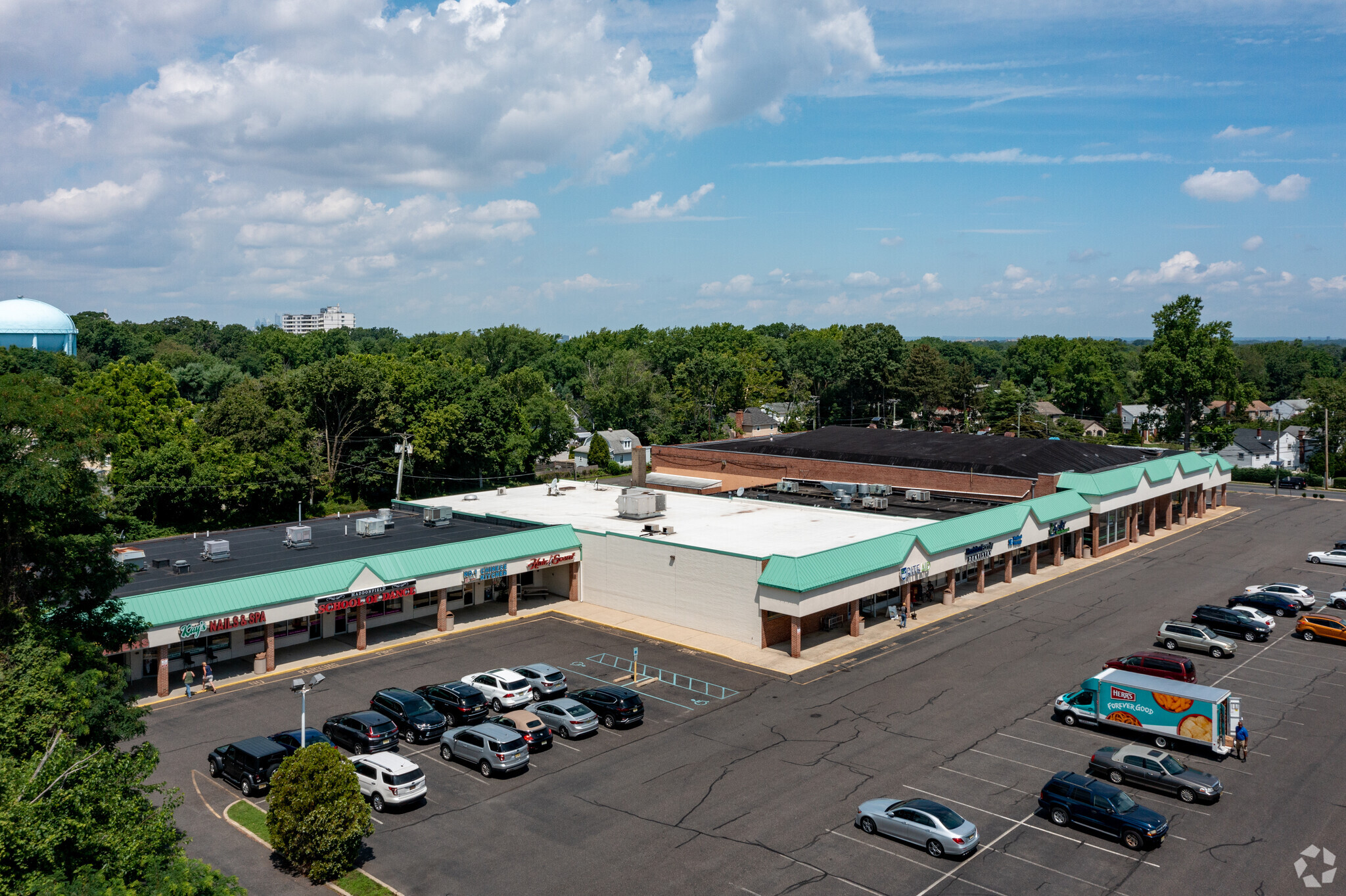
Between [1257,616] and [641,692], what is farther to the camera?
[1257,616]

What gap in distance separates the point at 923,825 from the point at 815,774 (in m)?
5.16

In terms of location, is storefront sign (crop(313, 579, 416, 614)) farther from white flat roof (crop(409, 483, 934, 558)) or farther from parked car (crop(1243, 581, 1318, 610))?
parked car (crop(1243, 581, 1318, 610))

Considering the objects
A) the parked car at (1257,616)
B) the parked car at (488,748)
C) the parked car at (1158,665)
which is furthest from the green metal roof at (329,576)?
the parked car at (1257,616)

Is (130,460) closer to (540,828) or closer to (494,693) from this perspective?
(494,693)

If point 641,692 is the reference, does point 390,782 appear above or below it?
above

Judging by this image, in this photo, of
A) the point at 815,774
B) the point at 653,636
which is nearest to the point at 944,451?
the point at 653,636

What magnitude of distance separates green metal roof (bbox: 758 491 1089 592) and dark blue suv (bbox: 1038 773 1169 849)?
50.9 ft

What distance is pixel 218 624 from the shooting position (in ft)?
119

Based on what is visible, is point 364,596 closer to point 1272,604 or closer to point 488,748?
point 488,748

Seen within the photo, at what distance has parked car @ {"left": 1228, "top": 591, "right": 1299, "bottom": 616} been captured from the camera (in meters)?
46.9

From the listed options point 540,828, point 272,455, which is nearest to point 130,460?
point 272,455

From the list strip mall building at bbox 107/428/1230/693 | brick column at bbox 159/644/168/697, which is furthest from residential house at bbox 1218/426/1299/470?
brick column at bbox 159/644/168/697

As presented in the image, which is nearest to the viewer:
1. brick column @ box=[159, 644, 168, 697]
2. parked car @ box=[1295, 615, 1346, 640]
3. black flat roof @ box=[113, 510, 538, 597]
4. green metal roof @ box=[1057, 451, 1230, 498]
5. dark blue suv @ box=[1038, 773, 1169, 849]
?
dark blue suv @ box=[1038, 773, 1169, 849]

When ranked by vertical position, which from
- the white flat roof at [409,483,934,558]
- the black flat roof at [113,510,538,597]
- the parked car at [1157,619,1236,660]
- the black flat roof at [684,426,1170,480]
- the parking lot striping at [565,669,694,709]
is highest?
the black flat roof at [684,426,1170,480]
